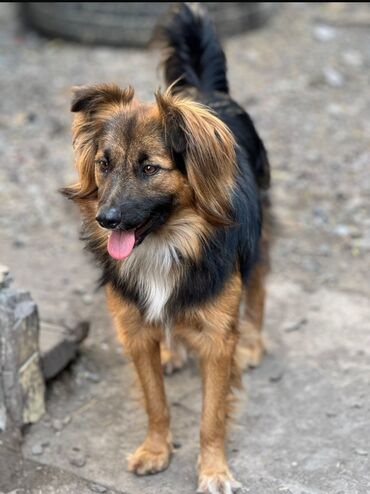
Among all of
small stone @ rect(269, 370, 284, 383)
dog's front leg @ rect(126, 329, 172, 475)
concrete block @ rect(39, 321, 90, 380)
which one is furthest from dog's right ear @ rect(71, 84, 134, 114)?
small stone @ rect(269, 370, 284, 383)

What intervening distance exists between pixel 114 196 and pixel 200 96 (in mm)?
1293

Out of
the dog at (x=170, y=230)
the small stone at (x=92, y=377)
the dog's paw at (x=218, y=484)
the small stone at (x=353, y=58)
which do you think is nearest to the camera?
the dog at (x=170, y=230)

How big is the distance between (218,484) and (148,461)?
363 mm

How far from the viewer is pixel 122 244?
11.1 feet

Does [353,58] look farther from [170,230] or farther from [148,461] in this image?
[148,461]

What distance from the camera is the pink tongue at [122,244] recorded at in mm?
3381

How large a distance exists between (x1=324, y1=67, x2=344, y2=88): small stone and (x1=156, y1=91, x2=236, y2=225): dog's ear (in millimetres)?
5141

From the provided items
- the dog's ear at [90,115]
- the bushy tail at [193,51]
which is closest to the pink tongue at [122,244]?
the dog's ear at [90,115]

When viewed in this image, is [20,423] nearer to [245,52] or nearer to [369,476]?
[369,476]

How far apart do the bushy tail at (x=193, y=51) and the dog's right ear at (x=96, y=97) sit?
3.20ft

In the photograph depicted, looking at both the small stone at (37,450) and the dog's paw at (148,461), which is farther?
the small stone at (37,450)

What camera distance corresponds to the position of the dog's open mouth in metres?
3.38

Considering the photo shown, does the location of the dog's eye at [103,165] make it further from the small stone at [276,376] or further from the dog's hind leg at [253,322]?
the small stone at [276,376]

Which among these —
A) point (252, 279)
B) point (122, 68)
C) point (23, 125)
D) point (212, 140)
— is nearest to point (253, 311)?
point (252, 279)
